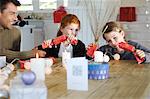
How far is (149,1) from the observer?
508 cm

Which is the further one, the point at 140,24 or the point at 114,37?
the point at 140,24

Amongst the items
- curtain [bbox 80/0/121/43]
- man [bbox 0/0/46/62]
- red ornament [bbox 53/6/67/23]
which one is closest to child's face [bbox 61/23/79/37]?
man [bbox 0/0/46/62]

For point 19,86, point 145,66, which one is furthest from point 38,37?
point 19,86

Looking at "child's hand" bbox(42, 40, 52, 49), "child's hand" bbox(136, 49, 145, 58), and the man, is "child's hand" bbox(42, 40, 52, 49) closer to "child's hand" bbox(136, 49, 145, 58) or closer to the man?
the man

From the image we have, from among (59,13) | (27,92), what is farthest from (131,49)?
(59,13)

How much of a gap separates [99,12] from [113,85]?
363 cm

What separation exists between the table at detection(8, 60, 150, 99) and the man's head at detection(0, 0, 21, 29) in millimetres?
672

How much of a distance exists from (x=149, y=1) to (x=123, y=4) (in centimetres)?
38

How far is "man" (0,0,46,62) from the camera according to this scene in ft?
8.85

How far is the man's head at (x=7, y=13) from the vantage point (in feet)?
9.46

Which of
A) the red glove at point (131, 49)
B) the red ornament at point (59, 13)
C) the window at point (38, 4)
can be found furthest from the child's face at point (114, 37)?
the window at point (38, 4)

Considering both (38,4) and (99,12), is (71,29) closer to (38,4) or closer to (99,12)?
(99,12)

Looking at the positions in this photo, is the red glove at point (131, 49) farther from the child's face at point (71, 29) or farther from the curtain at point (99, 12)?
the curtain at point (99, 12)

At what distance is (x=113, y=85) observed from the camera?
73.6 inches
